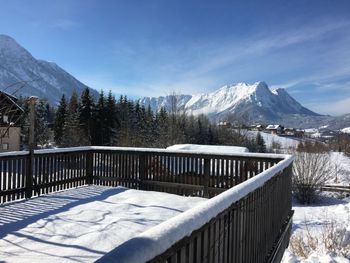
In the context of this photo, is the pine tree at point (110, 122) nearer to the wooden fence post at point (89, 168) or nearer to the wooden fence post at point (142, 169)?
the wooden fence post at point (89, 168)

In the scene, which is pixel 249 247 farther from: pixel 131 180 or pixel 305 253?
pixel 131 180

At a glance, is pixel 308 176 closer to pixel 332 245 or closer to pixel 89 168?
pixel 332 245

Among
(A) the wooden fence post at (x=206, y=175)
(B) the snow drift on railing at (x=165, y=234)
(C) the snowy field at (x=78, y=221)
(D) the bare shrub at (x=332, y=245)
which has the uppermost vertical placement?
(B) the snow drift on railing at (x=165, y=234)

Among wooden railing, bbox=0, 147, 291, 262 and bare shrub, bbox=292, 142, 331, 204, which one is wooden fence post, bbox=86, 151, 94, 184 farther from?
bare shrub, bbox=292, 142, 331, 204

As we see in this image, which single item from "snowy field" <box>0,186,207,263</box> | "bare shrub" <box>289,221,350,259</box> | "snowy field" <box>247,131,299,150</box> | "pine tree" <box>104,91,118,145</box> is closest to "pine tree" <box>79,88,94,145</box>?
"pine tree" <box>104,91,118,145</box>

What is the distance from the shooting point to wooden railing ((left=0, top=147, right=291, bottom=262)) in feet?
12.2

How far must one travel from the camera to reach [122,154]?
9.33 metres

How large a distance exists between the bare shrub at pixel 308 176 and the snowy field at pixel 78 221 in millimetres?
25095

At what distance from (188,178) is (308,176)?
25086mm

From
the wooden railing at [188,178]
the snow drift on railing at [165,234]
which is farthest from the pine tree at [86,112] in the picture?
the snow drift on railing at [165,234]

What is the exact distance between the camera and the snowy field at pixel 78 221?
→ 4.20 meters

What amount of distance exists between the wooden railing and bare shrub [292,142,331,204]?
2414 cm

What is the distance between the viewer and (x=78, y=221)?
5.53 metres

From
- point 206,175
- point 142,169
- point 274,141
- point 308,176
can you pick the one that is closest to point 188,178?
point 206,175
